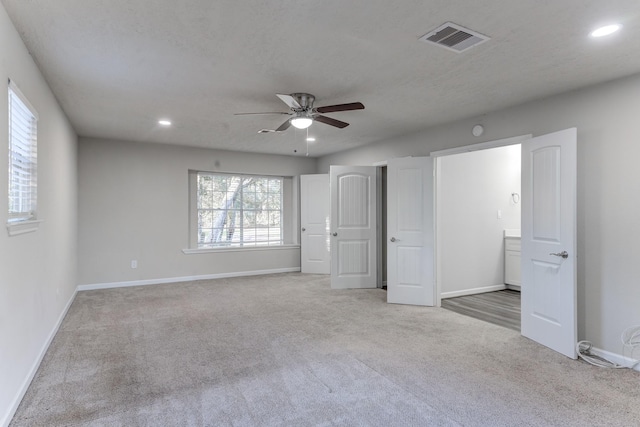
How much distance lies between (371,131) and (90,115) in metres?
3.61

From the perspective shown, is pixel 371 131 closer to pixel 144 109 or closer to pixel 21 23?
pixel 144 109

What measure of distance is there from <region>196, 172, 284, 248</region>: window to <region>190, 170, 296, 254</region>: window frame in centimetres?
2

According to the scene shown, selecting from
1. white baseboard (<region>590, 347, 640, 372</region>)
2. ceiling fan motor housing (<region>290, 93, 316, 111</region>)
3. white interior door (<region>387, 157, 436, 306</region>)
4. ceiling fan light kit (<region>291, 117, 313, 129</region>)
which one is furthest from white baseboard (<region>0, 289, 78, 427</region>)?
white baseboard (<region>590, 347, 640, 372</region>)

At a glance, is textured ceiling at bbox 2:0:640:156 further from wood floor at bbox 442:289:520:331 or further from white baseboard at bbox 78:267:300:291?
white baseboard at bbox 78:267:300:291

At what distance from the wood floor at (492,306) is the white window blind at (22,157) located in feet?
14.9

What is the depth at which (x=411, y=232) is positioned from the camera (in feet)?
Result: 16.1

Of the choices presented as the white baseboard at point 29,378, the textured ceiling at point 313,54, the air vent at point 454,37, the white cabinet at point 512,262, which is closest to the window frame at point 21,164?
the textured ceiling at point 313,54

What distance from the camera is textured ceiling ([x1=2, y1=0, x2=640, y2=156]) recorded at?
6.79ft

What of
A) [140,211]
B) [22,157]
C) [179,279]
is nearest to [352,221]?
[179,279]

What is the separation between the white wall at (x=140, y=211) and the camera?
5.70 meters

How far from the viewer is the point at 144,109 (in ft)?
13.3

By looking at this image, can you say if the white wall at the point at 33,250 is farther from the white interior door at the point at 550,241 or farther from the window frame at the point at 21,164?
the white interior door at the point at 550,241

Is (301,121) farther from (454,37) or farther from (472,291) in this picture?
(472,291)

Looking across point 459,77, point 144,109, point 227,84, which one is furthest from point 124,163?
point 459,77
